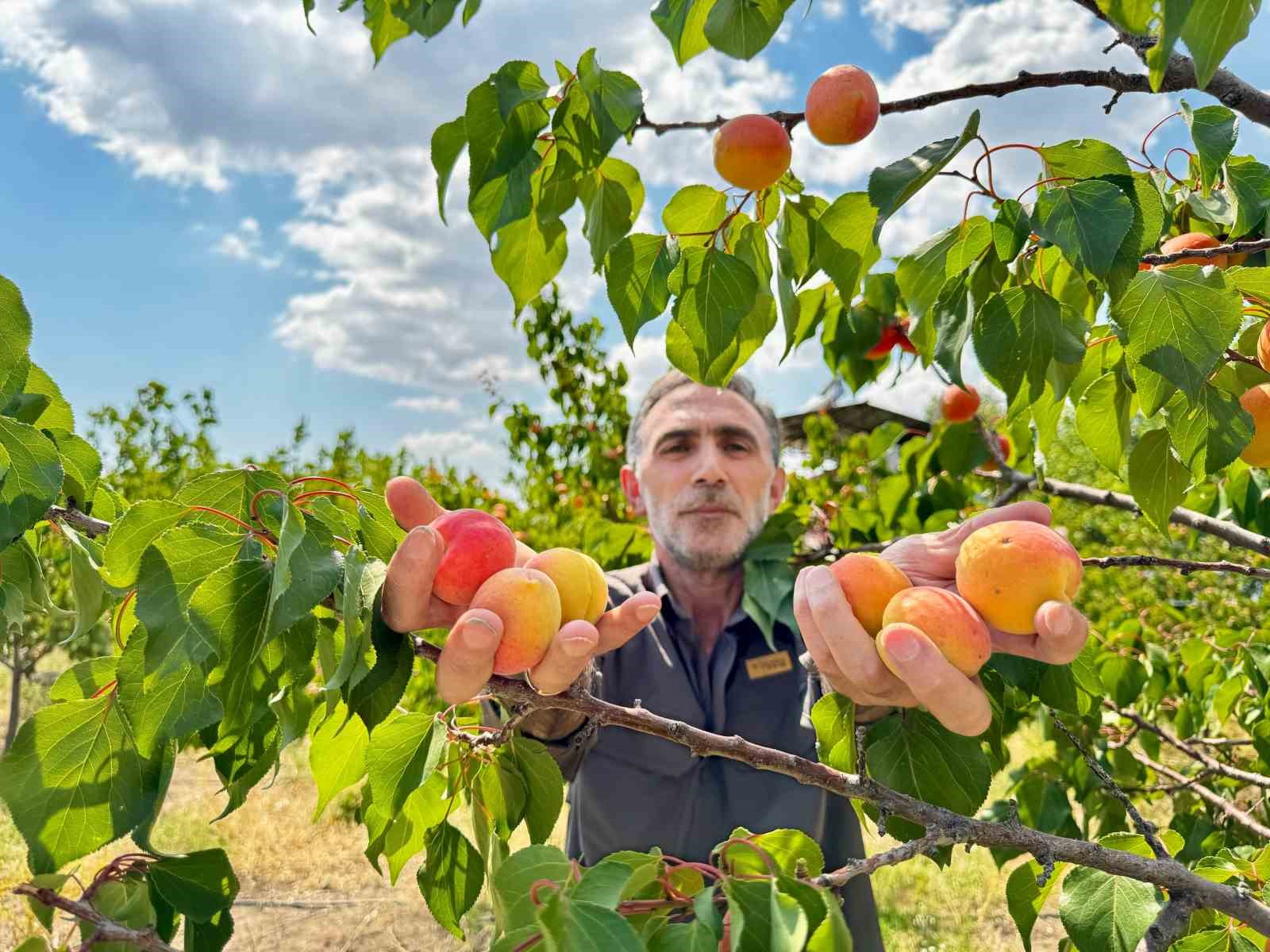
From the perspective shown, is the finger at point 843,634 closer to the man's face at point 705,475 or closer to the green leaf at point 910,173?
the green leaf at point 910,173

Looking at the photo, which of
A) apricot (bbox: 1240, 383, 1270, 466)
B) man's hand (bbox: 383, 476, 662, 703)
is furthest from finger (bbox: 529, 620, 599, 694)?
apricot (bbox: 1240, 383, 1270, 466)

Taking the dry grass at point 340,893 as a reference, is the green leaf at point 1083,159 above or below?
above

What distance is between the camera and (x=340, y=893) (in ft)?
13.1

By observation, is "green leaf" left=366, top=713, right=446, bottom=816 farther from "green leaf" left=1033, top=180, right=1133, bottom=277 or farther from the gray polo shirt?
the gray polo shirt

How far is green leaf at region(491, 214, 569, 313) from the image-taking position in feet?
3.98

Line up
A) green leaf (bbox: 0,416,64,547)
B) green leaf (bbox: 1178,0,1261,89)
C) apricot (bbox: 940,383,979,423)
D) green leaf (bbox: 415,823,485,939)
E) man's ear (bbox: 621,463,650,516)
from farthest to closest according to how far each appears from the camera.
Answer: man's ear (bbox: 621,463,650,516)
apricot (bbox: 940,383,979,423)
green leaf (bbox: 415,823,485,939)
green leaf (bbox: 0,416,64,547)
green leaf (bbox: 1178,0,1261,89)

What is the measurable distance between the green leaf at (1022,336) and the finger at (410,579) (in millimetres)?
607

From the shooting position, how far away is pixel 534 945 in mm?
687

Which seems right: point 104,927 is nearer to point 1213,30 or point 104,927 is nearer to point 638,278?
point 638,278

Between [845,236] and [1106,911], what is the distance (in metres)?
0.76

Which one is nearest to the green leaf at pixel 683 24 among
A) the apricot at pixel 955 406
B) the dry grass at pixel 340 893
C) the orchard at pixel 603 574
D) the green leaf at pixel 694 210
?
the orchard at pixel 603 574

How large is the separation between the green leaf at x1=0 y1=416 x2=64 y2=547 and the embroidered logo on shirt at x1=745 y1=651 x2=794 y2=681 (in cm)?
180

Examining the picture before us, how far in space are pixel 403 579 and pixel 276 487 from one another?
0.14 meters

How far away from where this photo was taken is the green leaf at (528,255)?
1.21 meters
